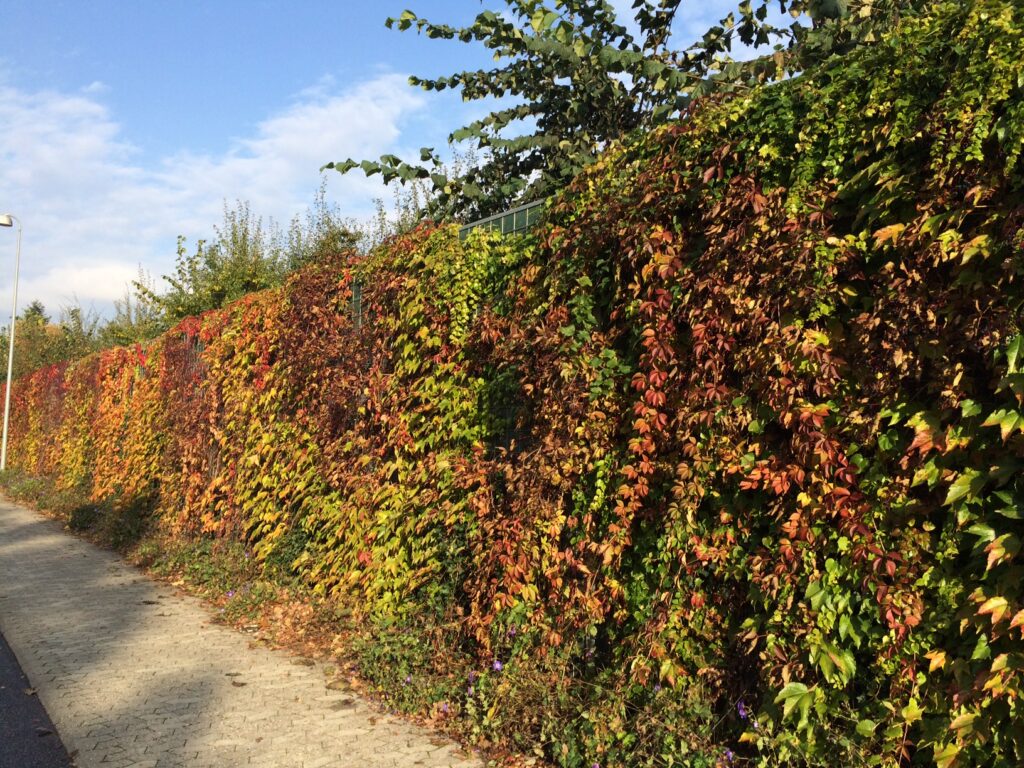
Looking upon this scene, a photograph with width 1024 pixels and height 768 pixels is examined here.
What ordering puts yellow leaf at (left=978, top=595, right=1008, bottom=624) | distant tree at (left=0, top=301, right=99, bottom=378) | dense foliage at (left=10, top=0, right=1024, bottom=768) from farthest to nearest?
1. distant tree at (left=0, top=301, right=99, bottom=378)
2. dense foliage at (left=10, top=0, right=1024, bottom=768)
3. yellow leaf at (left=978, top=595, right=1008, bottom=624)

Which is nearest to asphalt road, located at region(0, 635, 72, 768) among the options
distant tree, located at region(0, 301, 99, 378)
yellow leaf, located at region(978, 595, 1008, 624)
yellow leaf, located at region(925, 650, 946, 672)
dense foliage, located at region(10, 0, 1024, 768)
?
dense foliage, located at region(10, 0, 1024, 768)

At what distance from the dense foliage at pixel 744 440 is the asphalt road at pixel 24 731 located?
184cm

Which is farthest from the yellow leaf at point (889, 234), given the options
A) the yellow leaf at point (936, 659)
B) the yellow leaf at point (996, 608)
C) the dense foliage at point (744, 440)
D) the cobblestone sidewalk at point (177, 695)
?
the cobblestone sidewalk at point (177, 695)

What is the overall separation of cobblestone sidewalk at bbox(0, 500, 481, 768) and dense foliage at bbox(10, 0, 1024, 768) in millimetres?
502

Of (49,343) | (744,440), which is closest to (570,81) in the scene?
(744,440)

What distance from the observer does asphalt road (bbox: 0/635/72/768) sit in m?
4.23

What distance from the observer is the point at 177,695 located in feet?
16.6

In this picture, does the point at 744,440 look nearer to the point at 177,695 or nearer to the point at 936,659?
the point at 936,659

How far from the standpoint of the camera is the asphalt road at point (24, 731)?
13.9ft

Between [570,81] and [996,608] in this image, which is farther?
[570,81]

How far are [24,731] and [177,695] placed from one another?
0.83 meters

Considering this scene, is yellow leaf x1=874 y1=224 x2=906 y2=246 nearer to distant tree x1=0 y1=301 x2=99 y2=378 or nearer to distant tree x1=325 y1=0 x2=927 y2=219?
distant tree x1=325 y1=0 x2=927 y2=219

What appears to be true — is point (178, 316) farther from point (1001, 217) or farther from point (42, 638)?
point (1001, 217)

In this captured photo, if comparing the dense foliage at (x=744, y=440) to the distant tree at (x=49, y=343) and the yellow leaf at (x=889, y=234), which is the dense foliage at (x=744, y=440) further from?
the distant tree at (x=49, y=343)
